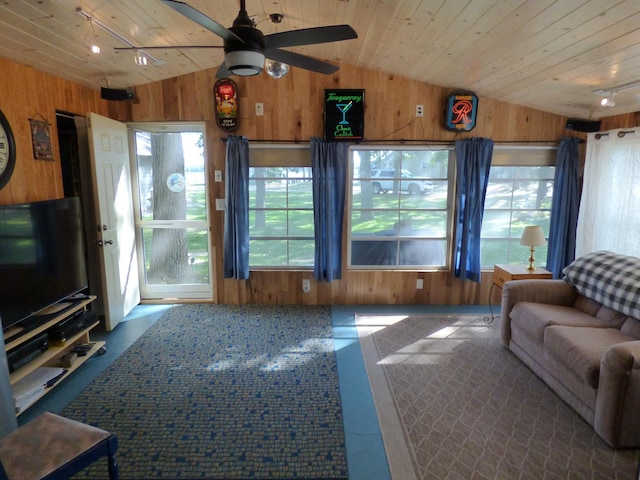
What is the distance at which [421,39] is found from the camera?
309 centimetres

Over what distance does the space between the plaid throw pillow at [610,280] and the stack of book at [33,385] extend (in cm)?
421

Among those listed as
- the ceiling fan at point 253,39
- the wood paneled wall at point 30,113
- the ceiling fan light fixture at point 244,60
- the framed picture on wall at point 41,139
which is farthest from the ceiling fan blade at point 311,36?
→ the framed picture on wall at point 41,139

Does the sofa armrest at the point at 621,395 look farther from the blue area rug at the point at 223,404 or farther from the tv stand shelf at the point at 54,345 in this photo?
the tv stand shelf at the point at 54,345

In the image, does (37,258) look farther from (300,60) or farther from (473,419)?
(473,419)

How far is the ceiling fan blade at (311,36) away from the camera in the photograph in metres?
1.79

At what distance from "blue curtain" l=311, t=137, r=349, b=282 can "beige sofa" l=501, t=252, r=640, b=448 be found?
1.88m

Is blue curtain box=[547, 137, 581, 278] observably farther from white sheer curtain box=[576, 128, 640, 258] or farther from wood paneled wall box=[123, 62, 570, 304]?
wood paneled wall box=[123, 62, 570, 304]

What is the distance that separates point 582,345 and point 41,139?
4414 mm

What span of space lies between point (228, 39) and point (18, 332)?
234 centimetres

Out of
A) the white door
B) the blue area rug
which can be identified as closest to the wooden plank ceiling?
the white door

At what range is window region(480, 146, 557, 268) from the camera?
4.50 m

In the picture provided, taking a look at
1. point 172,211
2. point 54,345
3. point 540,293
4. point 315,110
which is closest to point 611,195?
point 540,293

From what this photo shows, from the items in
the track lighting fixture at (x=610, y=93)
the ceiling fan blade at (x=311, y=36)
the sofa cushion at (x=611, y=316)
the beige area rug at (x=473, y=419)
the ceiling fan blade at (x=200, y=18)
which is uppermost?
the track lighting fixture at (x=610, y=93)

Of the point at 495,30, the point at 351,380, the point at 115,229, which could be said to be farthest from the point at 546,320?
the point at 115,229
